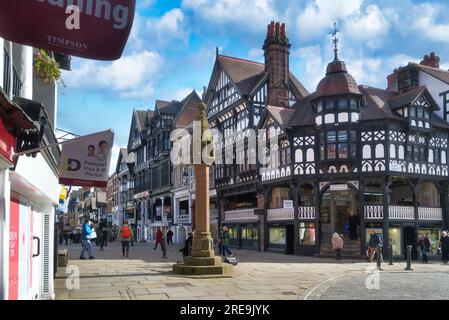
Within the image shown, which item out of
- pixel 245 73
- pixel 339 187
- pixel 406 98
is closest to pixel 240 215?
pixel 339 187

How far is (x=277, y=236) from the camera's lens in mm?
31969

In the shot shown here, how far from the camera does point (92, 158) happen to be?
8469 mm

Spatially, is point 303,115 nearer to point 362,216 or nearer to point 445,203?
point 362,216

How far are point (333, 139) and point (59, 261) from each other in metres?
17.0

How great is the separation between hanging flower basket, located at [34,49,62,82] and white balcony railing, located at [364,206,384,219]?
21.7 meters

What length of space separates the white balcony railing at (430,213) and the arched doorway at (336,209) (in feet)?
12.0

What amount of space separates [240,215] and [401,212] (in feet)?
40.2

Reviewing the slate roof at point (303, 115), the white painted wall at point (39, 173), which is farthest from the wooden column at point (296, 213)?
the white painted wall at point (39, 173)

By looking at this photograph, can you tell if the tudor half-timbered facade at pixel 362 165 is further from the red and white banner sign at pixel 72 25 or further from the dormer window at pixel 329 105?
the red and white banner sign at pixel 72 25

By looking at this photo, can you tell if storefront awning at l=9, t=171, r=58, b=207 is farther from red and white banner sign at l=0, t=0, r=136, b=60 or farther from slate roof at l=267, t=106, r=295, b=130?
slate roof at l=267, t=106, r=295, b=130

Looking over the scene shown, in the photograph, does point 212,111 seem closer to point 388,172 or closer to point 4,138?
point 388,172

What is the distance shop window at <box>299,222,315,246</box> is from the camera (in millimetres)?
28938

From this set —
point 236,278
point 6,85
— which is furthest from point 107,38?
point 236,278

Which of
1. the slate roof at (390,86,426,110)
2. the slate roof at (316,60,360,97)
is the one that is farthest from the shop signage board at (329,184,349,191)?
the slate roof at (390,86,426,110)
